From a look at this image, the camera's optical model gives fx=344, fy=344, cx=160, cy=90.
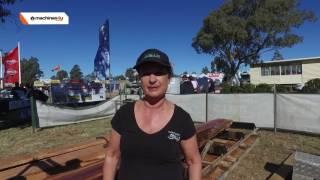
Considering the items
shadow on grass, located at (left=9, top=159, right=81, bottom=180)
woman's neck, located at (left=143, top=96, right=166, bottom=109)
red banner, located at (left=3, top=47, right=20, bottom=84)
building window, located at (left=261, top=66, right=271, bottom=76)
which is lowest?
shadow on grass, located at (left=9, top=159, right=81, bottom=180)

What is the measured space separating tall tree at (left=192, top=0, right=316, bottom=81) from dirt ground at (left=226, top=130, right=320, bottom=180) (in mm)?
34435

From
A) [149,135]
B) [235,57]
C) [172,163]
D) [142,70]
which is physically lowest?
[172,163]

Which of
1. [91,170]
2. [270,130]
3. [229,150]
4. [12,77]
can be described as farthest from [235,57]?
[91,170]

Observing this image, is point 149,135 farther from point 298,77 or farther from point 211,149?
point 298,77

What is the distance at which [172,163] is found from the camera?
2252 millimetres

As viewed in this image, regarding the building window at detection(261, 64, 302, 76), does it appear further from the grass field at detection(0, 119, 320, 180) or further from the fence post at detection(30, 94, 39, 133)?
the fence post at detection(30, 94, 39, 133)

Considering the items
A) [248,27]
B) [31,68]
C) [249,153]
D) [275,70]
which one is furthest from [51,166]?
[31,68]

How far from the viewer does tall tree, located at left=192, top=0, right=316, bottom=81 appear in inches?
1703

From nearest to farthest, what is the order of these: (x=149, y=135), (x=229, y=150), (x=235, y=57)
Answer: (x=149, y=135), (x=229, y=150), (x=235, y=57)

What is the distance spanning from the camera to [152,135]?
218cm

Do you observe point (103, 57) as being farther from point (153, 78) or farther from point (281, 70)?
point (281, 70)

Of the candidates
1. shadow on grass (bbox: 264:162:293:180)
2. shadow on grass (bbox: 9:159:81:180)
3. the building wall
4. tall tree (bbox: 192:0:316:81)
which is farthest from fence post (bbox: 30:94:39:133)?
the building wall

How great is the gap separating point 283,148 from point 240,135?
4.10 ft

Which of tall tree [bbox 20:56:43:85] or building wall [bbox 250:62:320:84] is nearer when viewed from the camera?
building wall [bbox 250:62:320:84]
